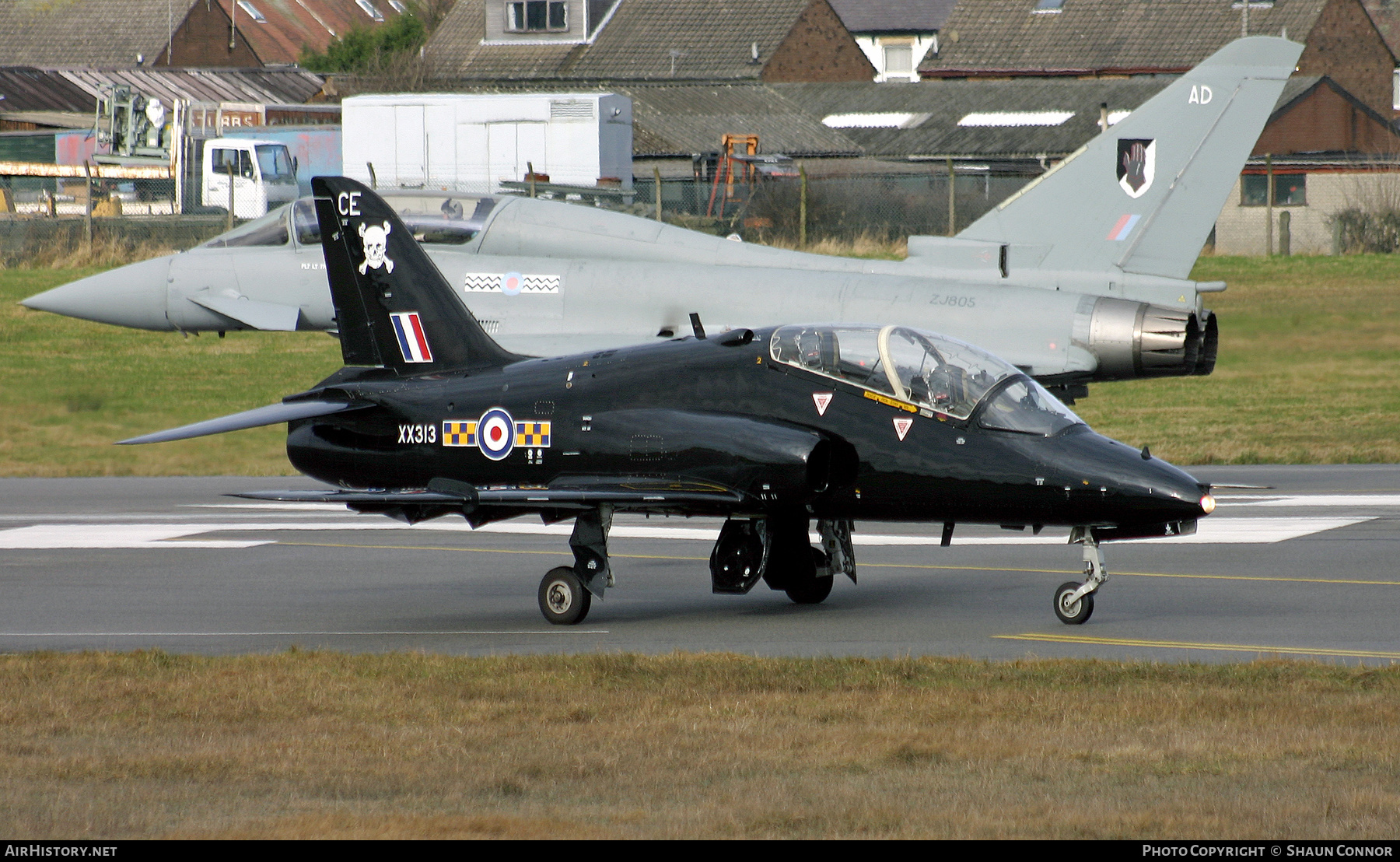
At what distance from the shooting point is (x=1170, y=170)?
19.1 m

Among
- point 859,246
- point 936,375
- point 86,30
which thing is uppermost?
point 86,30

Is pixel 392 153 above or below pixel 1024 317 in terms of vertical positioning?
above

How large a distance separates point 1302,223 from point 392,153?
1212 inches

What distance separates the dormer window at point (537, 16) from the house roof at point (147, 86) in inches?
437

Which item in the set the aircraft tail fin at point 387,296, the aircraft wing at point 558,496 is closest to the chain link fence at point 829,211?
the aircraft tail fin at point 387,296

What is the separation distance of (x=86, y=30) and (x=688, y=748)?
92133mm

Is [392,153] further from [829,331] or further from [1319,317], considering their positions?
[829,331]

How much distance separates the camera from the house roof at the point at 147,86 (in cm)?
7675

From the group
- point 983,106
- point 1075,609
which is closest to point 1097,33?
point 983,106

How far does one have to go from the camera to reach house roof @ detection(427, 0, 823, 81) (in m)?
79.3

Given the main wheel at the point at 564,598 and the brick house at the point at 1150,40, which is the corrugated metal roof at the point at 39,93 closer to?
the brick house at the point at 1150,40

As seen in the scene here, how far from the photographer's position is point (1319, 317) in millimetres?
26141

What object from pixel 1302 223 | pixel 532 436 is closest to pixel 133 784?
pixel 532 436

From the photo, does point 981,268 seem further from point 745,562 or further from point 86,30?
point 86,30
